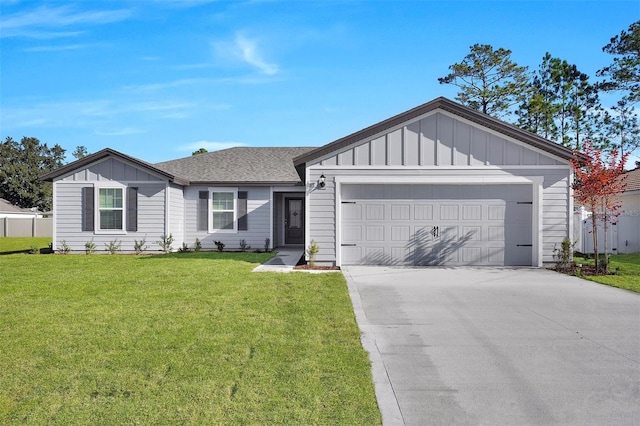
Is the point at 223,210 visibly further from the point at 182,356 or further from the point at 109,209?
the point at 182,356

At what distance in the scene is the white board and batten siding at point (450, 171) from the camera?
10.9 m

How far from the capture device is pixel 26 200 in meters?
50.1

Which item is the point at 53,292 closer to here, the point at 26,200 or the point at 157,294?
the point at 157,294

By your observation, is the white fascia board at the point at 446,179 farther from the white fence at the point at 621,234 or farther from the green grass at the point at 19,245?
the green grass at the point at 19,245

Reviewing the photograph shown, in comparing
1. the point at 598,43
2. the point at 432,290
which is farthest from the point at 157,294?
the point at 598,43

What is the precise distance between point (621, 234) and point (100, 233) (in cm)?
2006

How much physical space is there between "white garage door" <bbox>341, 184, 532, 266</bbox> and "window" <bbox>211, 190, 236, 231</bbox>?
6.15 metres

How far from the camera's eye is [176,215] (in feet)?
49.6

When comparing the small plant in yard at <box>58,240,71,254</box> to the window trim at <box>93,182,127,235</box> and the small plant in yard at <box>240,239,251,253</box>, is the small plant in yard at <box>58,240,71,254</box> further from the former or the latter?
the small plant in yard at <box>240,239,251,253</box>

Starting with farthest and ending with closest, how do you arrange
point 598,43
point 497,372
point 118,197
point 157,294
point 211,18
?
point 598,43
point 118,197
point 211,18
point 157,294
point 497,372

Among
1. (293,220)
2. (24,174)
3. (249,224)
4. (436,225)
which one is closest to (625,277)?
(436,225)

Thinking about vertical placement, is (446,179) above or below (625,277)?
above

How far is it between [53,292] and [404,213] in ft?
27.2

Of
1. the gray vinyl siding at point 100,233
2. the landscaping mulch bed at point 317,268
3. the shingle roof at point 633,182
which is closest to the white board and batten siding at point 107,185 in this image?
the gray vinyl siding at point 100,233
